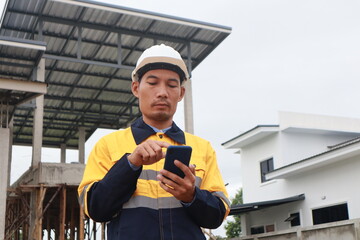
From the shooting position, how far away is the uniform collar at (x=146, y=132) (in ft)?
7.50

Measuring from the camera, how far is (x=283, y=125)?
21.2 m

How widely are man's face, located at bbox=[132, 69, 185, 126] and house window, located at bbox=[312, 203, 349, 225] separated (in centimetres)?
1675

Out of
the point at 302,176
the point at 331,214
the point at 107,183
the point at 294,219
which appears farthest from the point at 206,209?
the point at 294,219

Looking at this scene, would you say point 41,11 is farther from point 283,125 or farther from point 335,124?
A: point 335,124

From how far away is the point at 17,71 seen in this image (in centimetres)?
1952

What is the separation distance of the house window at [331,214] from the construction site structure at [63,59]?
233 inches

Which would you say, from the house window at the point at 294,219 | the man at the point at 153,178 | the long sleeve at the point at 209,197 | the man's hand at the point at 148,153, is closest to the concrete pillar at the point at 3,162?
the house window at the point at 294,219

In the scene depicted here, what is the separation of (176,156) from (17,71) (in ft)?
61.5

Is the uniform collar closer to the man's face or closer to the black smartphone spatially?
the man's face

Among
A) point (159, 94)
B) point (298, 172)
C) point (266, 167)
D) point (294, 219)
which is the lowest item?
point (159, 94)

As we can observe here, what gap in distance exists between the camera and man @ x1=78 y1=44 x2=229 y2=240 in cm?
199

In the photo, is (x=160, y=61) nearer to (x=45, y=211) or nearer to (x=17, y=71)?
(x=17, y=71)

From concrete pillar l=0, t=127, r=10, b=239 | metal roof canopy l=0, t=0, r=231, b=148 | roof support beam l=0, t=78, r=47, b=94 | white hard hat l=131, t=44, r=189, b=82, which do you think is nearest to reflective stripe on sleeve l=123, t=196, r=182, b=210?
white hard hat l=131, t=44, r=189, b=82

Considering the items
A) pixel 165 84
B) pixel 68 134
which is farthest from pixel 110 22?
pixel 165 84
